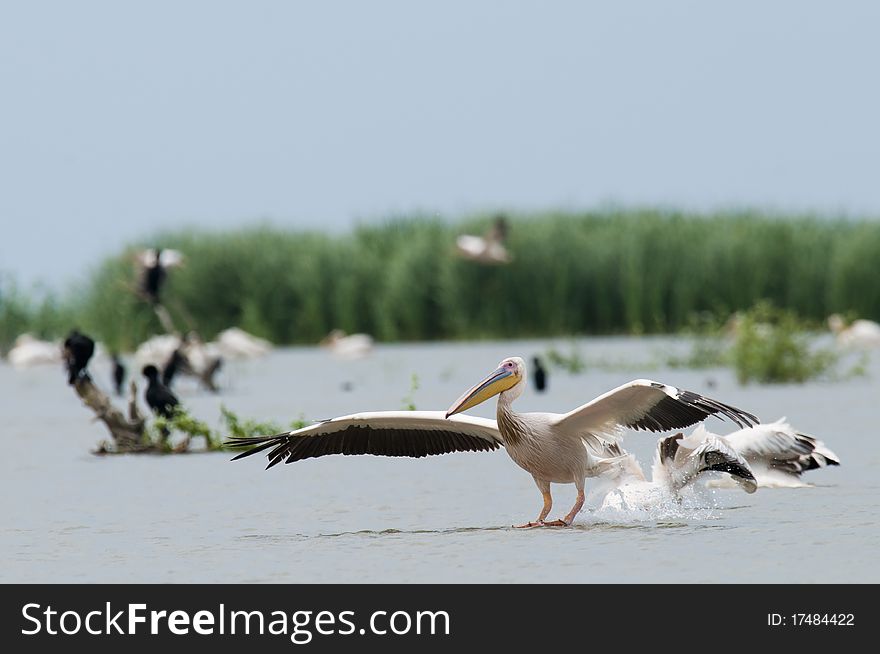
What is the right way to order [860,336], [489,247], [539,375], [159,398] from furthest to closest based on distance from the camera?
[489,247] < [860,336] < [539,375] < [159,398]

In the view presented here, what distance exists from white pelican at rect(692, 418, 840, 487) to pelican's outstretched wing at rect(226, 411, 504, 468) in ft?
5.50

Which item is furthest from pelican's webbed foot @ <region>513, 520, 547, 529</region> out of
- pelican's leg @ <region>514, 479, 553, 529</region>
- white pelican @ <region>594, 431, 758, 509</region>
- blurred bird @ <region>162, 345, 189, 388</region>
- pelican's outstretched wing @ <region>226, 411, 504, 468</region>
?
blurred bird @ <region>162, 345, 189, 388</region>

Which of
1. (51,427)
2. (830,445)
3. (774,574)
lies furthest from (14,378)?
(774,574)

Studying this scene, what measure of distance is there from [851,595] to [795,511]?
218 cm

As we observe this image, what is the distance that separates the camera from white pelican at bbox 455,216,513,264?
24984 mm

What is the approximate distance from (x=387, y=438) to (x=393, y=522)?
1.43 feet

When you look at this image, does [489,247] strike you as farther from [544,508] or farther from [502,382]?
[502,382]

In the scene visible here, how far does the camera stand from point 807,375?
16.8 metres

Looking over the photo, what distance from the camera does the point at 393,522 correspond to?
8.23 meters

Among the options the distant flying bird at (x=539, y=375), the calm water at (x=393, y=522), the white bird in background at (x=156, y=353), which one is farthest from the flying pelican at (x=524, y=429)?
the white bird in background at (x=156, y=353)

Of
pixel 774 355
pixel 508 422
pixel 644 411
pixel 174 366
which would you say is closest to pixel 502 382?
pixel 508 422

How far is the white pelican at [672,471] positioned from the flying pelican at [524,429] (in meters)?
0.18

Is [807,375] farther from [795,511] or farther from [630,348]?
[795,511]

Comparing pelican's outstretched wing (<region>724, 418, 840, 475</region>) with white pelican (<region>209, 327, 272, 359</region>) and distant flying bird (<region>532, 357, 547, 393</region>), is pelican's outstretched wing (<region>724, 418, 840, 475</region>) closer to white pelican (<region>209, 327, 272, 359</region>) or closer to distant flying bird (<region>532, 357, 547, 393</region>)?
distant flying bird (<region>532, 357, 547, 393</region>)
